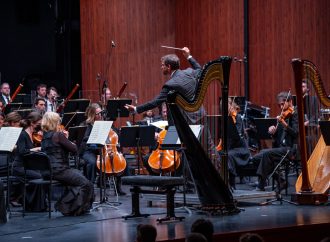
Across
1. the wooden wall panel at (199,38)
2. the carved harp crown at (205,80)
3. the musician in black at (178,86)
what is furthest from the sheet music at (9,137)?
the wooden wall panel at (199,38)

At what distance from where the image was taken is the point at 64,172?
834 cm

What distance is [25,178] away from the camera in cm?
834

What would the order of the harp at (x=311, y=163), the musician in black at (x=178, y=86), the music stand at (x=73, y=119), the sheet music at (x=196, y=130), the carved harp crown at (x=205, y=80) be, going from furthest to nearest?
1. the music stand at (x=73, y=119)
2. the musician in black at (x=178, y=86)
3. the harp at (x=311, y=163)
4. the sheet music at (x=196, y=130)
5. the carved harp crown at (x=205, y=80)

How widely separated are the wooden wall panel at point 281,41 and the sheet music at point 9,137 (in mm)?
6319

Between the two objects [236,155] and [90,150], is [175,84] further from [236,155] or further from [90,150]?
[90,150]

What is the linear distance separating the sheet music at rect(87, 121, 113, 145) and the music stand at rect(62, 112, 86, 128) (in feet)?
6.60

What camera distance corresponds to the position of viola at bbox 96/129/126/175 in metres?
9.43

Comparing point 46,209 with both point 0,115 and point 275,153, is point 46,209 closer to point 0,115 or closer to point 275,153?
point 0,115

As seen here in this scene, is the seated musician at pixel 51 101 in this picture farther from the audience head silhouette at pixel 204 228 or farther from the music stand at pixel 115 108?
the audience head silhouette at pixel 204 228

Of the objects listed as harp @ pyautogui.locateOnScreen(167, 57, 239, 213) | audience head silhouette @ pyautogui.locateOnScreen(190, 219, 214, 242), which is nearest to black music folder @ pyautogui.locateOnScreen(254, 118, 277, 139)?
harp @ pyautogui.locateOnScreen(167, 57, 239, 213)

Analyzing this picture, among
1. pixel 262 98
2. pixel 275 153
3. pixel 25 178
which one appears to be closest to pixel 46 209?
pixel 25 178

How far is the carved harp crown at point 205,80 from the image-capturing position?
23.2 feet

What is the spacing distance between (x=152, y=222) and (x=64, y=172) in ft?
4.50

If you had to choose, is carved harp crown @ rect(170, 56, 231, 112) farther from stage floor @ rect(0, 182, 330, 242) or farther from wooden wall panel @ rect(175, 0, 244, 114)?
wooden wall panel @ rect(175, 0, 244, 114)
